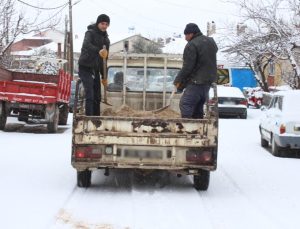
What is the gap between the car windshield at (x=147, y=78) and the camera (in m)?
10.8

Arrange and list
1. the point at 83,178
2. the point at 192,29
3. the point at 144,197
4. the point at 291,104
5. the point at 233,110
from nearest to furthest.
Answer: the point at 144,197 < the point at 83,178 < the point at 192,29 < the point at 291,104 < the point at 233,110

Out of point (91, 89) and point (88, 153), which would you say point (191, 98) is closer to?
point (91, 89)

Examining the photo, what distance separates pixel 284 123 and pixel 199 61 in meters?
5.05

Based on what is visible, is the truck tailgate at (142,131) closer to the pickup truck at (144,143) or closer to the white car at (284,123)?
the pickup truck at (144,143)

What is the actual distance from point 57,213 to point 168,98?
4.04 metres

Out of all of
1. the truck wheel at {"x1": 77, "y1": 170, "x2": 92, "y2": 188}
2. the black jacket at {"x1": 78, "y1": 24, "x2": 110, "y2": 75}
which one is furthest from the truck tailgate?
the black jacket at {"x1": 78, "y1": 24, "x2": 110, "y2": 75}

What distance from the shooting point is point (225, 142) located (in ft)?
53.0

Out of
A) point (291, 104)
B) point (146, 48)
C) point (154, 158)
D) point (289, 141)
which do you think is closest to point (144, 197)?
point (154, 158)

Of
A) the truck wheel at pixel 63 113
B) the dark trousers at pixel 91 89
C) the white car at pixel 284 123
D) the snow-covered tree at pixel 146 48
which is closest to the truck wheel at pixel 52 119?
the truck wheel at pixel 63 113

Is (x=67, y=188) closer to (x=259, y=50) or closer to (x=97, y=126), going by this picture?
(x=97, y=126)

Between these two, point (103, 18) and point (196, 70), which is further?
point (103, 18)

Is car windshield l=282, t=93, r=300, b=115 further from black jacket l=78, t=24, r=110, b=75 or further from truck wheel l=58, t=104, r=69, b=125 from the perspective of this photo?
truck wheel l=58, t=104, r=69, b=125

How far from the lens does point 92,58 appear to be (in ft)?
30.7

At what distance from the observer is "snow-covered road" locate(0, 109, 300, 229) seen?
6.83 m
